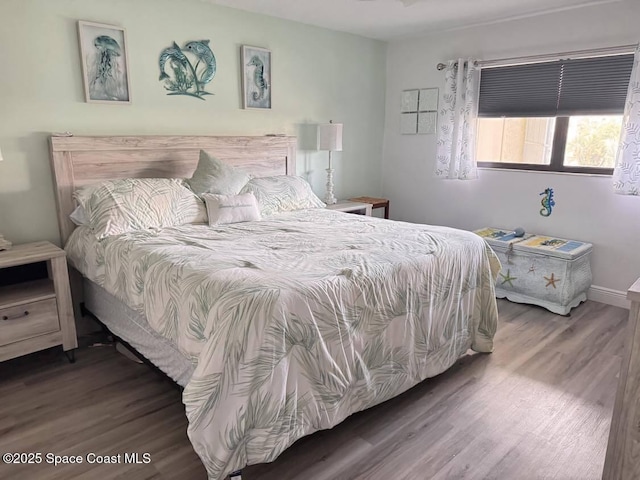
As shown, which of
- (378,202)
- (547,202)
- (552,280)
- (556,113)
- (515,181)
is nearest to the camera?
(552,280)

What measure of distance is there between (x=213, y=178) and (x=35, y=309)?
1.33m

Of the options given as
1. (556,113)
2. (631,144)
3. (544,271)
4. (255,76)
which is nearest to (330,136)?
(255,76)

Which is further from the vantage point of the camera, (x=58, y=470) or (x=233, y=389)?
(x=58, y=470)

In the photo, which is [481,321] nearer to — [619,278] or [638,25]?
[619,278]

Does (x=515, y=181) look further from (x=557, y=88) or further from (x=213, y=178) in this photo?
(x=213, y=178)

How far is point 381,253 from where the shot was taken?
7.30ft

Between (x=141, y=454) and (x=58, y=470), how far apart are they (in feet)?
1.01

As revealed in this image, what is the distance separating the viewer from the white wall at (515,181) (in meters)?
3.40

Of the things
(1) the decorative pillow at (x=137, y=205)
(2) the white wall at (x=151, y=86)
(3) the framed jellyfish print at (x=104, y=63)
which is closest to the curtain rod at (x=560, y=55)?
(2) the white wall at (x=151, y=86)

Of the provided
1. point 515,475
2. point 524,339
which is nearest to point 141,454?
point 515,475

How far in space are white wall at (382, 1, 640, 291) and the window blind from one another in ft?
0.43

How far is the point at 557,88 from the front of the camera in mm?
3613

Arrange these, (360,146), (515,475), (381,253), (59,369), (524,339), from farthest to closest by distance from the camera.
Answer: (360,146)
(524,339)
(59,369)
(381,253)
(515,475)

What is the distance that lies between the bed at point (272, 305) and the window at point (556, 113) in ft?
5.46
